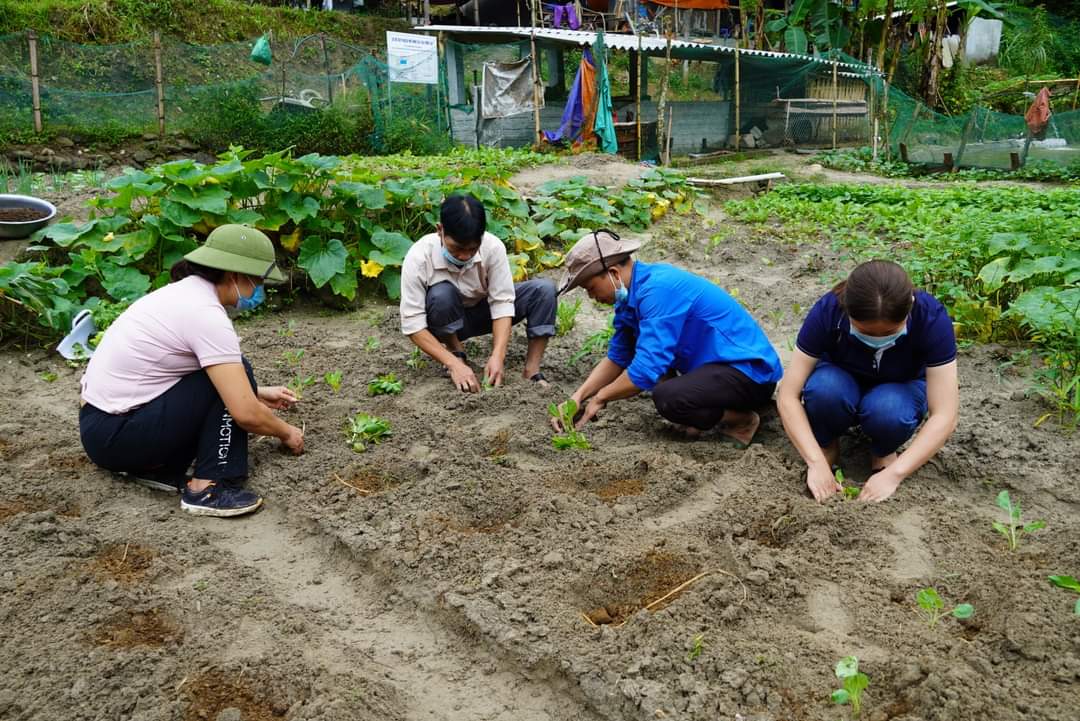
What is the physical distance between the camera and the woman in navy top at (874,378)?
2627 millimetres

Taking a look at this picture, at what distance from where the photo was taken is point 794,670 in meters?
2.02

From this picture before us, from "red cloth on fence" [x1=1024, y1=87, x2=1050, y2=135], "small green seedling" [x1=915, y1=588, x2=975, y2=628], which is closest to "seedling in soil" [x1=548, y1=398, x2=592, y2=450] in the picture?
"small green seedling" [x1=915, y1=588, x2=975, y2=628]

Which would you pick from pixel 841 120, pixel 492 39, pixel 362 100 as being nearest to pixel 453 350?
pixel 362 100

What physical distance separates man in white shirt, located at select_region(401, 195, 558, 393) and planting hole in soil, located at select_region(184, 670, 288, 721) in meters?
2.08

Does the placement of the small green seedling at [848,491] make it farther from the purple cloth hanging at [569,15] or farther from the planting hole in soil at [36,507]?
the purple cloth hanging at [569,15]

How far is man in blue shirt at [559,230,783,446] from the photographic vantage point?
3.32m

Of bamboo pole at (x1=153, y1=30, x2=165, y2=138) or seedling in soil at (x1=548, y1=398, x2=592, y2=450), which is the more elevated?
bamboo pole at (x1=153, y1=30, x2=165, y2=138)

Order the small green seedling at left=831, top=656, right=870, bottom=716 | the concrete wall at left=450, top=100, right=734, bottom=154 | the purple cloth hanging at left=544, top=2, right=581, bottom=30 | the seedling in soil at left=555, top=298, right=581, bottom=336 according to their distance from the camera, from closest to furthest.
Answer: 1. the small green seedling at left=831, top=656, right=870, bottom=716
2. the seedling in soil at left=555, top=298, right=581, bottom=336
3. the concrete wall at left=450, top=100, right=734, bottom=154
4. the purple cloth hanging at left=544, top=2, right=581, bottom=30

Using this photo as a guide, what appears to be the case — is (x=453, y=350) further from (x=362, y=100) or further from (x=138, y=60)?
(x=138, y=60)

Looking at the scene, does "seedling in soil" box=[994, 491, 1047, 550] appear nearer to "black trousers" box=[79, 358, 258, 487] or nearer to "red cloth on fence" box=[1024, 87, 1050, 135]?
"black trousers" box=[79, 358, 258, 487]

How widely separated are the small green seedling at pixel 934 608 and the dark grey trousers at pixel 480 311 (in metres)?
2.47

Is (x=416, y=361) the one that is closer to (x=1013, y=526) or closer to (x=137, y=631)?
(x=137, y=631)

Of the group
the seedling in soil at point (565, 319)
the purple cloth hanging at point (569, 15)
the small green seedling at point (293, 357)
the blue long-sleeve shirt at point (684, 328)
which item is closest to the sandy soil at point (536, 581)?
the blue long-sleeve shirt at point (684, 328)

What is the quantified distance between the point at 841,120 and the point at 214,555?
17190mm
